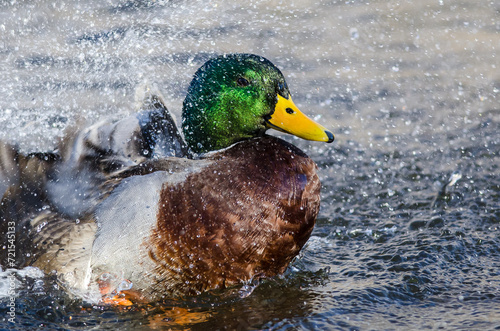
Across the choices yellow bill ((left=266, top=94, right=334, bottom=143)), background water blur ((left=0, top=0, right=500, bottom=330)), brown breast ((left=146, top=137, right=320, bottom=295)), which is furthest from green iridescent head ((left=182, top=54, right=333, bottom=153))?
background water blur ((left=0, top=0, right=500, bottom=330))

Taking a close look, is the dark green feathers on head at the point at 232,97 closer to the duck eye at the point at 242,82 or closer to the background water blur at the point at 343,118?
the duck eye at the point at 242,82

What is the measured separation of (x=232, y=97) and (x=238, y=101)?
1.6 inches

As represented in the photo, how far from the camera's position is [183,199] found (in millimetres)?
2951

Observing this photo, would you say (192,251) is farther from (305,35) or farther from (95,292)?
(305,35)

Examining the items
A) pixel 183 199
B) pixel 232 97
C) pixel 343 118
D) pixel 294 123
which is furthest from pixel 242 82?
pixel 343 118

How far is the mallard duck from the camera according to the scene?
2943 millimetres

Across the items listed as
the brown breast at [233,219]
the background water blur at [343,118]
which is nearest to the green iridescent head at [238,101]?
the brown breast at [233,219]

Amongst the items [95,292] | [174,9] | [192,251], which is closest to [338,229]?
[192,251]

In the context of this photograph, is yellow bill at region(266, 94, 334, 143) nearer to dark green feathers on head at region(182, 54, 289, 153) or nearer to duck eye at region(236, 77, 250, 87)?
dark green feathers on head at region(182, 54, 289, 153)

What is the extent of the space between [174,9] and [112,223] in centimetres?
384

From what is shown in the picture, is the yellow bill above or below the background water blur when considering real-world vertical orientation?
above

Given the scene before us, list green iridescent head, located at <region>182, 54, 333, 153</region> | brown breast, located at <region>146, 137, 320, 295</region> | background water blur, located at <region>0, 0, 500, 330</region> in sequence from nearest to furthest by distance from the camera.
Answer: brown breast, located at <region>146, 137, 320, 295</region>, background water blur, located at <region>0, 0, 500, 330</region>, green iridescent head, located at <region>182, 54, 333, 153</region>

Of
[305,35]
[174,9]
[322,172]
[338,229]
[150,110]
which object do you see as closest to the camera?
[150,110]

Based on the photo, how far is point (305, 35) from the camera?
271 inches
